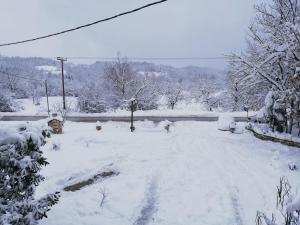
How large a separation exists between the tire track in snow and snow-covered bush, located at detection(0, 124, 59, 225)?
7.70 feet

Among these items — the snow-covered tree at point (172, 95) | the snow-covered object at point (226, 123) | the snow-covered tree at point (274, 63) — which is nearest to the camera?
the snow-covered tree at point (274, 63)

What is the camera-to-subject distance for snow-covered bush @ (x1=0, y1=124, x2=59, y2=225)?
4414 mm

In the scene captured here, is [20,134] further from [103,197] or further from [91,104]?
[91,104]

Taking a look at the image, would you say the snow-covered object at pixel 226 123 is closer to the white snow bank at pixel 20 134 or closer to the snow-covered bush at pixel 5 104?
the white snow bank at pixel 20 134

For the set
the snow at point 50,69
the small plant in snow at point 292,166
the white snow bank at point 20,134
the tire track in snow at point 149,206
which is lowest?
the tire track in snow at point 149,206

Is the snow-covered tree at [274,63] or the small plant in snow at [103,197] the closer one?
the small plant in snow at [103,197]

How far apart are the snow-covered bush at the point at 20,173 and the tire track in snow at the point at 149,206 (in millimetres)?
2346

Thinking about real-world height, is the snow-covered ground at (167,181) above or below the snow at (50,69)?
below

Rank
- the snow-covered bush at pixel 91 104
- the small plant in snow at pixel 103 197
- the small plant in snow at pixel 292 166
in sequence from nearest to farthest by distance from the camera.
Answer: the small plant in snow at pixel 103 197 → the small plant in snow at pixel 292 166 → the snow-covered bush at pixel 91 104

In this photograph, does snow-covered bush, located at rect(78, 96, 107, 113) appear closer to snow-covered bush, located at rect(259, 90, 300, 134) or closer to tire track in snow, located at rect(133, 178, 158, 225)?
snow-covered bush, located at rect(259, 90, 300, 134)

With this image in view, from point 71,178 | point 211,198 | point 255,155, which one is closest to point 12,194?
point 71,178

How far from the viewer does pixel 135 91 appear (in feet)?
148

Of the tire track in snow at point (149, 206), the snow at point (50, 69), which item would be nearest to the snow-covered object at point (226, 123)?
the tire track in snow at point (149, 206)

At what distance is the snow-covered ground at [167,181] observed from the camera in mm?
6930
